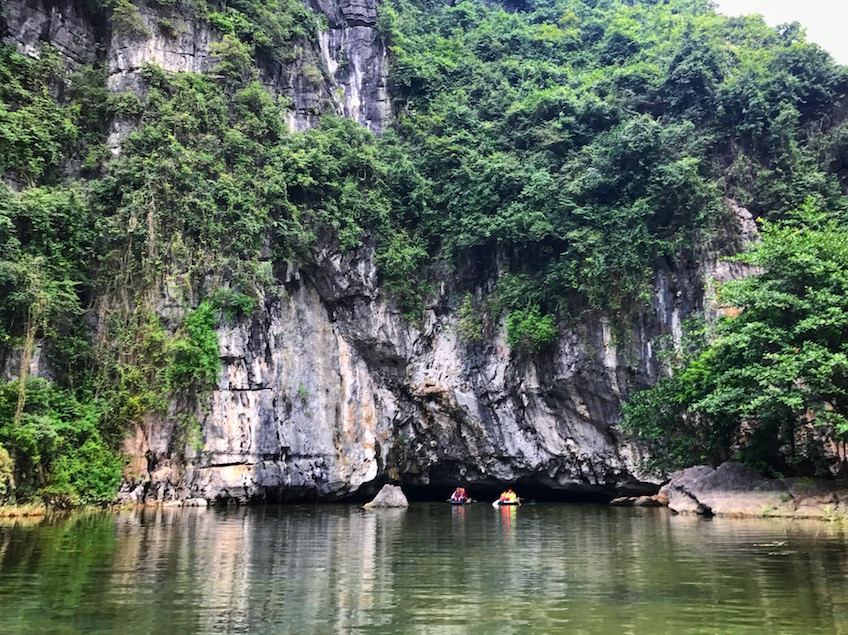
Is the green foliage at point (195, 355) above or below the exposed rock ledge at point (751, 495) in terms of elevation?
above

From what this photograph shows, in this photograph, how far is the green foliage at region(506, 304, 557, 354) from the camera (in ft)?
77.2

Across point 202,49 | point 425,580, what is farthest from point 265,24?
point 425,580

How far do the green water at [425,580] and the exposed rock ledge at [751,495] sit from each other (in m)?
1.82

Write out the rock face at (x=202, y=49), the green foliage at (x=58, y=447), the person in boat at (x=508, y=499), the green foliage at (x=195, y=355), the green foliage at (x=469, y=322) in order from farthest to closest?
the green foliage at (x=469, y=322)
the rock face at (x=202, y=49)
the person in boat at (x=508, y=499)
the green foliage at (x=195, y=355)
the green foliage at (x=58, y=447)

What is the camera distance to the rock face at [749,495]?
47.8 feet

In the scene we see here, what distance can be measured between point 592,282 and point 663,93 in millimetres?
8268

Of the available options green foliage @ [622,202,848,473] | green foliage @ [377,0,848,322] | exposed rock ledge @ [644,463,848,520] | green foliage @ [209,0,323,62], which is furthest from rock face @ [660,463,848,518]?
green foliage @ [209,0,323,62]

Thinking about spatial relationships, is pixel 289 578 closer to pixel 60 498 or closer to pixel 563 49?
pixel 60 498

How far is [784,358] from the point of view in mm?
14516

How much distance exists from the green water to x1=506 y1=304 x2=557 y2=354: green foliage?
1106cm

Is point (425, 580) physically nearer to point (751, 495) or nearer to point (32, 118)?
point (751, 495)

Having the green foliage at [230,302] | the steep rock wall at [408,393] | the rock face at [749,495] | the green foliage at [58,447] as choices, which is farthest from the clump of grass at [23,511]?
the rock face at [749,495]

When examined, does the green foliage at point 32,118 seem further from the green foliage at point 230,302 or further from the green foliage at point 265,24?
the green foliage at point 230,302

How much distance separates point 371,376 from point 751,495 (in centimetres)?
1345
